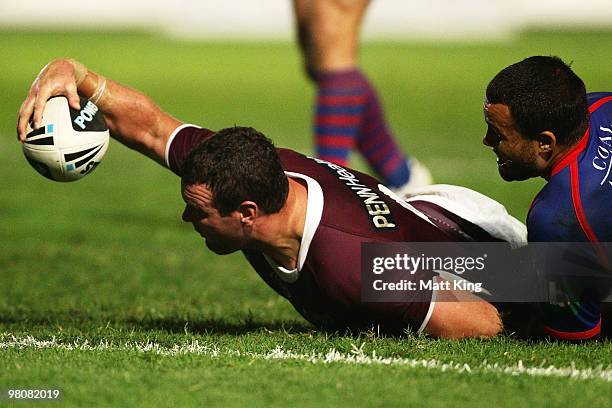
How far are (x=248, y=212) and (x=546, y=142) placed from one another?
149cm

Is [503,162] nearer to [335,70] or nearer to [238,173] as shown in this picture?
[238,173]

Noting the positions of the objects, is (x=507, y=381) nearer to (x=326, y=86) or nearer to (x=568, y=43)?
(x=326, y=86)

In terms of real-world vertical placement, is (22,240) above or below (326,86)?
below

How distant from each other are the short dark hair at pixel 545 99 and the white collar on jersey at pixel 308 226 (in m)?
1.00

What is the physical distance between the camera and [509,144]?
19.2 feet

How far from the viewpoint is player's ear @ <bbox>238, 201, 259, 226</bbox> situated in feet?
18.3

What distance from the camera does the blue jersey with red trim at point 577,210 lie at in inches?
219

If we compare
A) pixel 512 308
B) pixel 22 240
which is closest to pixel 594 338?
pixel 512 308

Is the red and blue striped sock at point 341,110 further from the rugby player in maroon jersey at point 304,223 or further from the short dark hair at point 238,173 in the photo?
the short dark hair at point 238,173

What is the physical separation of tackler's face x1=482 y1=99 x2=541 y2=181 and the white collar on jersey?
0.91m

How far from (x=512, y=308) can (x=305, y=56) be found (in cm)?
438

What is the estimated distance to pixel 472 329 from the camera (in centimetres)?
591

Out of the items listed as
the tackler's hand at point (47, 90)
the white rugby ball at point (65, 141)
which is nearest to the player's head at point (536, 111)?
the white rugby ball at point (65, 141)

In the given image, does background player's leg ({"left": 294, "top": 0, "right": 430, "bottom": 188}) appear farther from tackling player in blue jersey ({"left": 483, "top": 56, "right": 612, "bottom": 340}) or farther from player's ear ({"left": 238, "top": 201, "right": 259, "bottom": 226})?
player's ear ({"left": 238, "top": 201, "right": 259, "bottom": 226})
